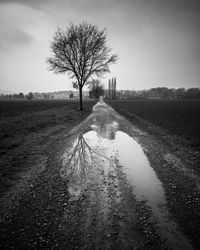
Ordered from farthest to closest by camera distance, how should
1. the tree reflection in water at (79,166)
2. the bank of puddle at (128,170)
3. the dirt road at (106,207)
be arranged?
1. the tree reflection in water at (79,166)
2. the bank of puddle at (128,170)
3. the dirt road at (106,207)

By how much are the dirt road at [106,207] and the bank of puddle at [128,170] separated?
17 millimetres

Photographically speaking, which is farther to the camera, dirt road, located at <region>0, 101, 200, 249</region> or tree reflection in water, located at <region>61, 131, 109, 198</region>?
tree reflection in water, located at <region>61, 131, 109, 198</region>

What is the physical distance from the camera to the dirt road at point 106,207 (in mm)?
2412

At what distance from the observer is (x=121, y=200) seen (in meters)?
3.42

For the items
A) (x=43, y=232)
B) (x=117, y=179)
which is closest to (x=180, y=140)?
(x=117, y=179)

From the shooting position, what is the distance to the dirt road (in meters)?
2.41

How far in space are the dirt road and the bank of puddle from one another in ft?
0.06

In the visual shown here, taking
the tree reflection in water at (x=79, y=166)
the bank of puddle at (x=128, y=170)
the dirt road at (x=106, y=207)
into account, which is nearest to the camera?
the dirt road at (x=106, y=207)

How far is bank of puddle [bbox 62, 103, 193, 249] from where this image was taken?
8.85ft

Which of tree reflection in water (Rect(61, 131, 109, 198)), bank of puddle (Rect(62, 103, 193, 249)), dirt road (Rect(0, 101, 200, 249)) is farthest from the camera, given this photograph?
tree reflection in water (Rect(61, 131, 109, 198))

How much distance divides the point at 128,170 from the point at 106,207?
1912 millimetres

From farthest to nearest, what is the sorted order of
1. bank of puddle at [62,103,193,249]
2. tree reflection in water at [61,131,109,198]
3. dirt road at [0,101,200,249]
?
tree reflection in water at [61,131,109,198], bank of puddle at [62,103,193,249], dirt road at [0,101,200,249]

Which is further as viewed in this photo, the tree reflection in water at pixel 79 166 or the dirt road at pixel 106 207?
the tree reflection in water at pixel 79 166

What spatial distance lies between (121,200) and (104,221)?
0.76 m
